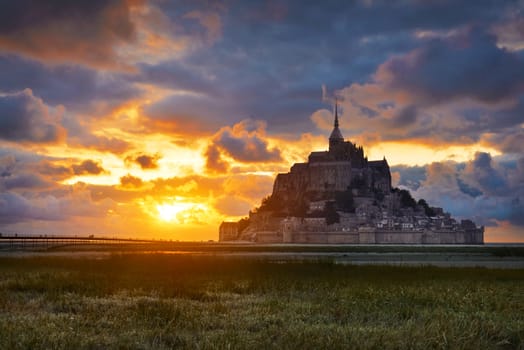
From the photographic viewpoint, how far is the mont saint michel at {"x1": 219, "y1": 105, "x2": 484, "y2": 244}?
6668 inches

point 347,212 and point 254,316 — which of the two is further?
point 347,212

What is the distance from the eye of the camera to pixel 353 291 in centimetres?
1847

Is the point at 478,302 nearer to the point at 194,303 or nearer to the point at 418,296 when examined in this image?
the point at 418,296

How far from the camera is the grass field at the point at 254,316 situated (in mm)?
10672

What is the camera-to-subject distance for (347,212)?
177875 millimetres

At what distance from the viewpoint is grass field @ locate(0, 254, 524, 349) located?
10.7 metres

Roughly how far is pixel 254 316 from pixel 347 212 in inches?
6559

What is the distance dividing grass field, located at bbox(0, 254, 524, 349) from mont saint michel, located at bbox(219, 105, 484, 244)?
14908cm

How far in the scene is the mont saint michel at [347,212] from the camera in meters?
169

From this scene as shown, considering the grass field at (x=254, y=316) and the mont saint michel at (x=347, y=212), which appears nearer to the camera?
the grass field at (x=254, y=316)

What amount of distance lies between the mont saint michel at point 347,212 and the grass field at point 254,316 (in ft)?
489

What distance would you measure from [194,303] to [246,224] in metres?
183


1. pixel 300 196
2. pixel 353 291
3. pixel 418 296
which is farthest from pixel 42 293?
pixel 300 196

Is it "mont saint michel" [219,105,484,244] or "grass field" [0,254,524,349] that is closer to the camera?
"grass field" [0,254,524,349]
